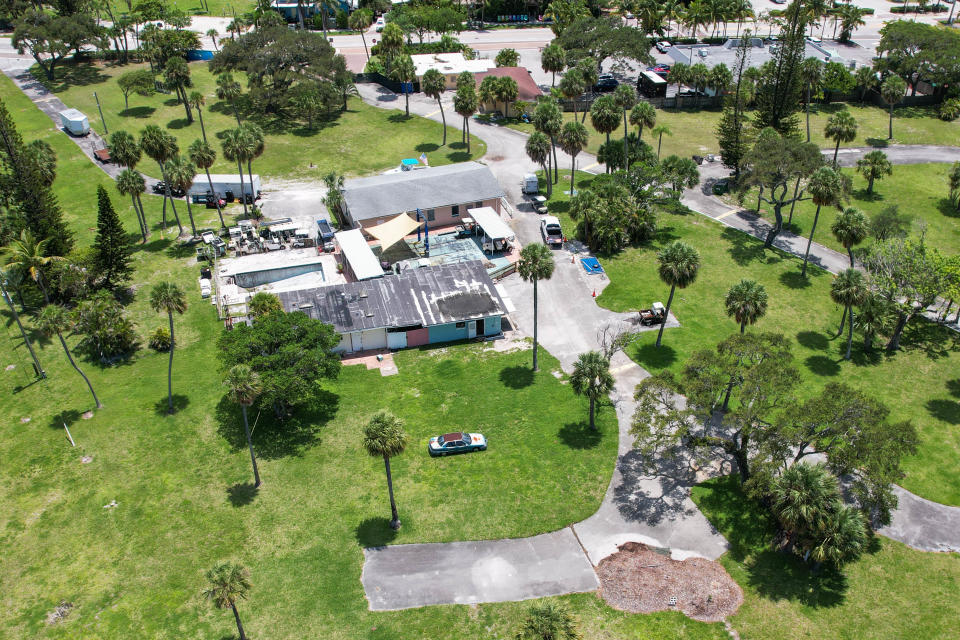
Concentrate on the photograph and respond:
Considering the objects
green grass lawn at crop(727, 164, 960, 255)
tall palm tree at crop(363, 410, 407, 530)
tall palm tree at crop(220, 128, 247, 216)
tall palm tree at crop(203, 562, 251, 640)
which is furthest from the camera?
green grass lawn at crop(727, 164, 960, 255)

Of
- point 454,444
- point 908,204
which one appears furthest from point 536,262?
point 908,204

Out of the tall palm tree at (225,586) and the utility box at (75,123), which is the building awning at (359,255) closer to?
the tall palm tree at (225,586)

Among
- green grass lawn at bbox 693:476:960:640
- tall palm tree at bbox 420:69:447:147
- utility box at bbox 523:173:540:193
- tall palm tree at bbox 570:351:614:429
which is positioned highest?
tall palm tree at bbox 420:69:447:147

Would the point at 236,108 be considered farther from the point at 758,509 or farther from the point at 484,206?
the point at 758,509

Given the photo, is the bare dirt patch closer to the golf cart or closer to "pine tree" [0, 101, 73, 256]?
the golf cart

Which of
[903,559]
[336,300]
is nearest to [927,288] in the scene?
[903,559]

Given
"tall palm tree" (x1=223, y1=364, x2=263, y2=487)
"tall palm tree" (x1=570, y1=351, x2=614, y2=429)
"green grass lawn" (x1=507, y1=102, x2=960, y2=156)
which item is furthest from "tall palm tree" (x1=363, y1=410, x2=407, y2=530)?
"green grass lawn" (x1=507, y1=102, x2=960, y2=156)
